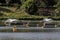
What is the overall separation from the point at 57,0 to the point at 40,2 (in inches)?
154

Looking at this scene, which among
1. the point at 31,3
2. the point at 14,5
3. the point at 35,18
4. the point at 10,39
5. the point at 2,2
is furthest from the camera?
the point at 2,2

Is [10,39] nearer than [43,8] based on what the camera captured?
Yes

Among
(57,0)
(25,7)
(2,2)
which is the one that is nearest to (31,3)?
(25,7)

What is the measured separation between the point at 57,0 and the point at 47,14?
4.63 meters

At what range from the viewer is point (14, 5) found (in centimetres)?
8056

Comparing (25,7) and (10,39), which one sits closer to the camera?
(10,39)

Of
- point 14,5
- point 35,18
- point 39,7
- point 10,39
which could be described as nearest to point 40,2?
point 39,7

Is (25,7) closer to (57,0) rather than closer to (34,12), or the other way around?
(34,12)

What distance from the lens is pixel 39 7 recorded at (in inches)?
3000

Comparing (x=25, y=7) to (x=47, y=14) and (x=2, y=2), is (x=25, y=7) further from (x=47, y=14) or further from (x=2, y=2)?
(x=2, y=2)

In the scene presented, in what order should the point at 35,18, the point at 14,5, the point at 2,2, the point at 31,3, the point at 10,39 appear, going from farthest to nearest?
the point at 2,2, the point at 14,5, the point at 31,3, the point at 35,18, the point at 10,39

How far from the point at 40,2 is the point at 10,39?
45532 millimetres

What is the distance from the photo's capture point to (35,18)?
214ft

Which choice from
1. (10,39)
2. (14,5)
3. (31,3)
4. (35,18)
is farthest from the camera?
(14,5)
